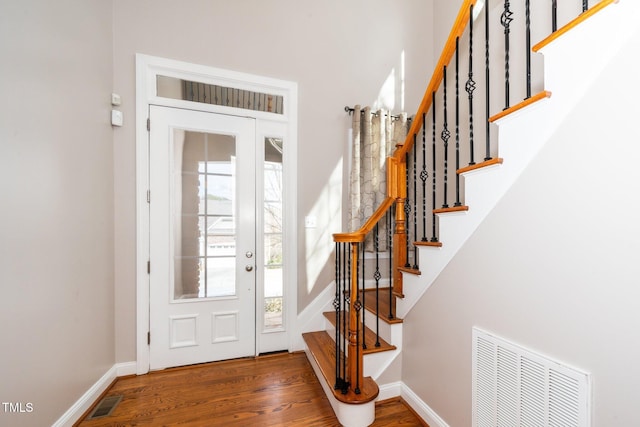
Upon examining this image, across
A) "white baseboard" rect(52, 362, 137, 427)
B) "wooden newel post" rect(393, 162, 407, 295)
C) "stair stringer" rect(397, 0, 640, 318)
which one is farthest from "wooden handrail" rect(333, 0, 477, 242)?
"white baseboard" rect(52, 362, 137, 427)

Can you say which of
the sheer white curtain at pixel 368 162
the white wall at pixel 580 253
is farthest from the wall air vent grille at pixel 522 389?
the sheer white curtain at pixel 368 162

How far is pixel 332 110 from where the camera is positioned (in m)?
2.96

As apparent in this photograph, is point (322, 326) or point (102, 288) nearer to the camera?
point (102, 288)

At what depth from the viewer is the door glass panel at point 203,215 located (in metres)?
2.50

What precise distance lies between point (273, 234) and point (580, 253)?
228 cm

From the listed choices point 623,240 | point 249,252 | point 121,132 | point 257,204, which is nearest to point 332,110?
point 257,204

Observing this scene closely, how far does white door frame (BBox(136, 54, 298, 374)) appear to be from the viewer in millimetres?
2359

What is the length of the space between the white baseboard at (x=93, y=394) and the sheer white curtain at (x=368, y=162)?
7.81 ft

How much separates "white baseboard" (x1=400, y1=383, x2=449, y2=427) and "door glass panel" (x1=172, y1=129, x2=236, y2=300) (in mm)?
1703

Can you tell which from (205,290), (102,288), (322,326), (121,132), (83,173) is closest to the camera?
(83,173)

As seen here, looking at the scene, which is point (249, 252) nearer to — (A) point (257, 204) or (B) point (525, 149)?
(A) point (257, 204)

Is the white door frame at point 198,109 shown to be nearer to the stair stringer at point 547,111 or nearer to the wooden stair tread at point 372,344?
the wooden stair tread at point 372,344

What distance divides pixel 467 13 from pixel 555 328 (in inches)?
66.8

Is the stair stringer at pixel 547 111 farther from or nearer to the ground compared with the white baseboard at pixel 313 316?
farther from the ground
